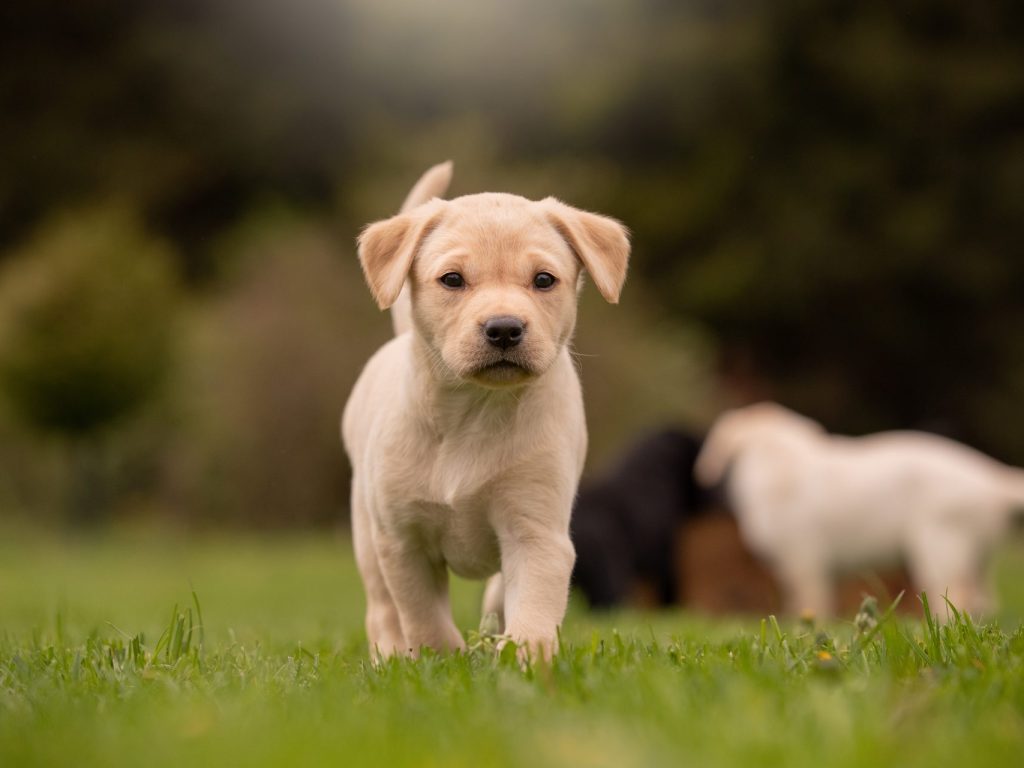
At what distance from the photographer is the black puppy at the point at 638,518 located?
919cm

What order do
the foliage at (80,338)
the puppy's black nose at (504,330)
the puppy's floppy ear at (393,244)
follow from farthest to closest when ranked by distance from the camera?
the foliage at (80,338)
the puppy's floppy ear at (393,244)
the puppy's black nose at (504,330)

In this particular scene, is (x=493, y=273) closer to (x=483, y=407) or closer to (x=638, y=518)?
(x=483, y=407)

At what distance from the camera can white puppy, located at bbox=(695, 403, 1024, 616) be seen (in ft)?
28.9

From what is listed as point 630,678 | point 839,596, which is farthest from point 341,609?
point 630,678

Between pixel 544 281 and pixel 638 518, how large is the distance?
661 centimetres

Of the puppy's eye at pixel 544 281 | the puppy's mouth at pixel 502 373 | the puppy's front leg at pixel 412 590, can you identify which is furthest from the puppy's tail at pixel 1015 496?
the puppy's mouth at pixel 502 373

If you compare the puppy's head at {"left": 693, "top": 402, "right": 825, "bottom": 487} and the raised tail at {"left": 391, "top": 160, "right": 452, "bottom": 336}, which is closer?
the raised tail at {"left": 391, "top": 160, "right": 452, "bottom": 336}

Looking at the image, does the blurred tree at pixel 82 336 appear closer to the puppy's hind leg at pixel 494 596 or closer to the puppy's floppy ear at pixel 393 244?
the puppy's hind leg at pixel 494 596

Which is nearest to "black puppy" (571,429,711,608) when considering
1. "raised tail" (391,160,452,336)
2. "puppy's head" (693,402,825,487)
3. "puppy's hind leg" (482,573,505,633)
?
"puppy's head" (693,402,825,487)

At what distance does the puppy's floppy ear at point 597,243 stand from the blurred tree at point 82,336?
47.2 ft

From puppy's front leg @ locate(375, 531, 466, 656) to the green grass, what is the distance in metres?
0.22

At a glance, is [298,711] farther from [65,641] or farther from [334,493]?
[334,493]

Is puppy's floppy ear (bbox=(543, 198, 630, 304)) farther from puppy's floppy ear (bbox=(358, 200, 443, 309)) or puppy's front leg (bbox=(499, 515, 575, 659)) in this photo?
puppy's front leg (bbox=(499, 515, 575, 659))

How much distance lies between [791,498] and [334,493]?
10.4 meters
